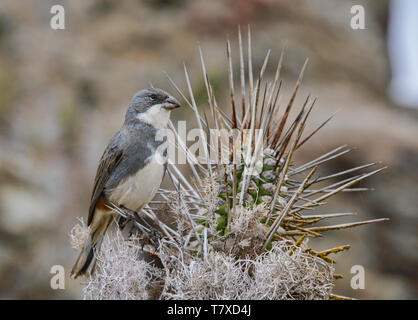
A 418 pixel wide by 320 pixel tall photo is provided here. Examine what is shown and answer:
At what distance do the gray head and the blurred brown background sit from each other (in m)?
7.34

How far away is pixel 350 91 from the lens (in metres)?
14.5

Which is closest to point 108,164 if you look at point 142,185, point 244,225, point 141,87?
point 142,185

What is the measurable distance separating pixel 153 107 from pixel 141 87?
9.60 meters

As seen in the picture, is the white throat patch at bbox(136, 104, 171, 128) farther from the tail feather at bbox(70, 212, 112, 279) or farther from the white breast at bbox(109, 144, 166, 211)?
the tail feather at bbox(70, 212, 112, 279)

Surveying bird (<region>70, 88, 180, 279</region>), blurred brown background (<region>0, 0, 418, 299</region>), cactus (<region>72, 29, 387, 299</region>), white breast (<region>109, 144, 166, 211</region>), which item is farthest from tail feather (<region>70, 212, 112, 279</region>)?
blurred brown background (<region>0, 0, 418, 299</region>)

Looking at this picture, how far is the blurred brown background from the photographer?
1159cm

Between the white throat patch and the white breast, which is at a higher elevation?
the white throat patch

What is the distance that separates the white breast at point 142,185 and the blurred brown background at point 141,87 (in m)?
7.47

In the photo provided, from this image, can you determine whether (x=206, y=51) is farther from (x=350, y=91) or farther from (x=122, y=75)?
(x=350, y=91)

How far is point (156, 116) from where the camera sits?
167 inches

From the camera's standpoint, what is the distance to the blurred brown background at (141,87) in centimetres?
1159

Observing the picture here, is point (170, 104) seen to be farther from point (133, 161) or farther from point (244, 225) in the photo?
point (244, 225)

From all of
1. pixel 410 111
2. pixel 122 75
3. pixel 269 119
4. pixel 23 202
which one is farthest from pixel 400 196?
pixel 269 119
